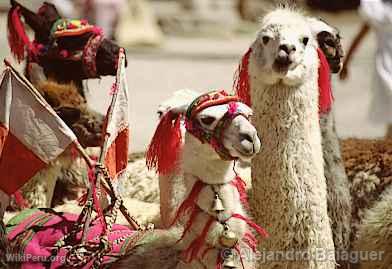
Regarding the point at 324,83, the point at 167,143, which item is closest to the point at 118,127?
the point at 167,143

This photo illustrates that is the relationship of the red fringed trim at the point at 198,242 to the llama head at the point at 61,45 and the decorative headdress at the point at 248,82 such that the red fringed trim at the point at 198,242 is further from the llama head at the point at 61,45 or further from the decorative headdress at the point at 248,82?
the llama head at the point at 61,45

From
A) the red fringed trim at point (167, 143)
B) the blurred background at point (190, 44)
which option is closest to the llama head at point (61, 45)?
the red fringed trim at point (167, 143)

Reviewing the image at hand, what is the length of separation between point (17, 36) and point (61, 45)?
11.8 inches

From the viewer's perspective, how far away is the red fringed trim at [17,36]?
4211 mm

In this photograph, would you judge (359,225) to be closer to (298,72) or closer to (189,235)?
(298,72)

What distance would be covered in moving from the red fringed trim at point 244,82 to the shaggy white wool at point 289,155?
0.16 ft

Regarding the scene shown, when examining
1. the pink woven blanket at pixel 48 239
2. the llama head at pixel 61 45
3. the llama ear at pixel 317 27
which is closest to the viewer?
the pink woven blanket at pixel 48 239

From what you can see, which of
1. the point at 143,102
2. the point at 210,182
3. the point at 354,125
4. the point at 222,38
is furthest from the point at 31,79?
the point at 222,38

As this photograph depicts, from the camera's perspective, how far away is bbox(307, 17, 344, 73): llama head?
374cm

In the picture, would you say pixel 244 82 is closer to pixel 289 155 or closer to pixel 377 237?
pixel 289 155

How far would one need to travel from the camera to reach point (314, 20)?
3775 millimetres

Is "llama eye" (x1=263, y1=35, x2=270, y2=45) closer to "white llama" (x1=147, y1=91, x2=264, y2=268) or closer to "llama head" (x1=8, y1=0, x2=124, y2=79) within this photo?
"white llama" (x1=147, y1=91, x2=264, y2=268)

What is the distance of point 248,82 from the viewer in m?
3.60

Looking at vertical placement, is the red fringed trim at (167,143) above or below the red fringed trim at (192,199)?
above
